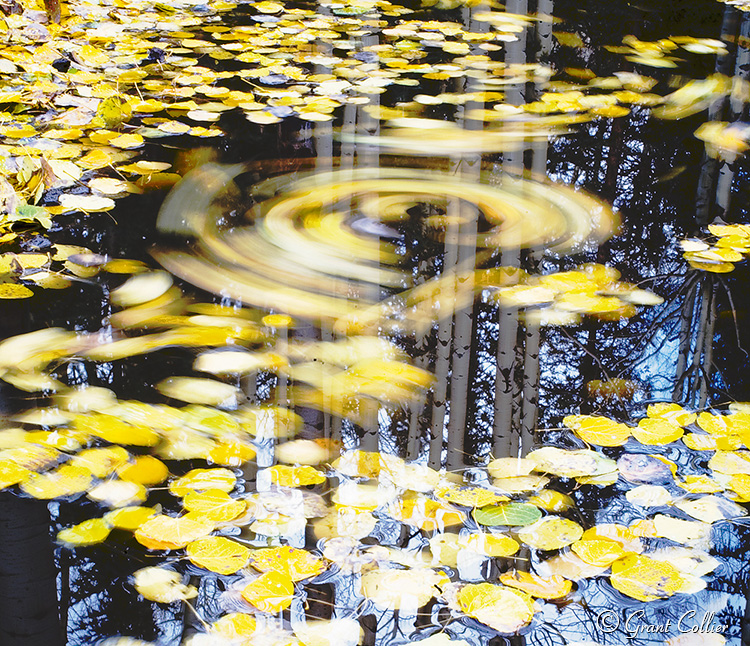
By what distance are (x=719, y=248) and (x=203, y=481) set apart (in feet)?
4.65

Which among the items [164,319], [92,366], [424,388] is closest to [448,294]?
[424,388]

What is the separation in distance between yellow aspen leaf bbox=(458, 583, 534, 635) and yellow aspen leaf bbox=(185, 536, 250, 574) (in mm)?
293

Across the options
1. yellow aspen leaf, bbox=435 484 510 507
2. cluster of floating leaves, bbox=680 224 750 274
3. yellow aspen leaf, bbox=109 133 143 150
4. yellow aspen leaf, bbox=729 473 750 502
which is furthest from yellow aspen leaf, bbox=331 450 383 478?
yellow aspen leaf, bbox=109 133 143 150

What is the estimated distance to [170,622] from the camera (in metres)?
0.90

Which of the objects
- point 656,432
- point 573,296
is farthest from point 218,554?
point 573,296

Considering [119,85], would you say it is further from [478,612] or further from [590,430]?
[478,612]

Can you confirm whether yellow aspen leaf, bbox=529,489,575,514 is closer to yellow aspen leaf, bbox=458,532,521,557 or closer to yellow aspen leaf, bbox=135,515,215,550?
yellow aspen leaf, bbox=458,532,521,557

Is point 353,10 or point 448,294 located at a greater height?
point 353,10

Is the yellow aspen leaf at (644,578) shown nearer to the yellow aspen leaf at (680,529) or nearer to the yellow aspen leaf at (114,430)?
the yellow aspen leaf at (680,529)

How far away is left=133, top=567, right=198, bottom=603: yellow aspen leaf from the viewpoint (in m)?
0.93

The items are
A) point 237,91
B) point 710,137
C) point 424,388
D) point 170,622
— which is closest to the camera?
point 170,622

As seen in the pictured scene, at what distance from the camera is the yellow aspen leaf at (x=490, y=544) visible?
39.1 inches

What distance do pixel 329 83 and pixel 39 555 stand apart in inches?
88.7

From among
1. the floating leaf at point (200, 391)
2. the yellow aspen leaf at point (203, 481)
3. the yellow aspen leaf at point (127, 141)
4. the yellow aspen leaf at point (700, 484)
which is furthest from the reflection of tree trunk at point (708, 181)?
the yellow aspen leaf at point (127, 141)
